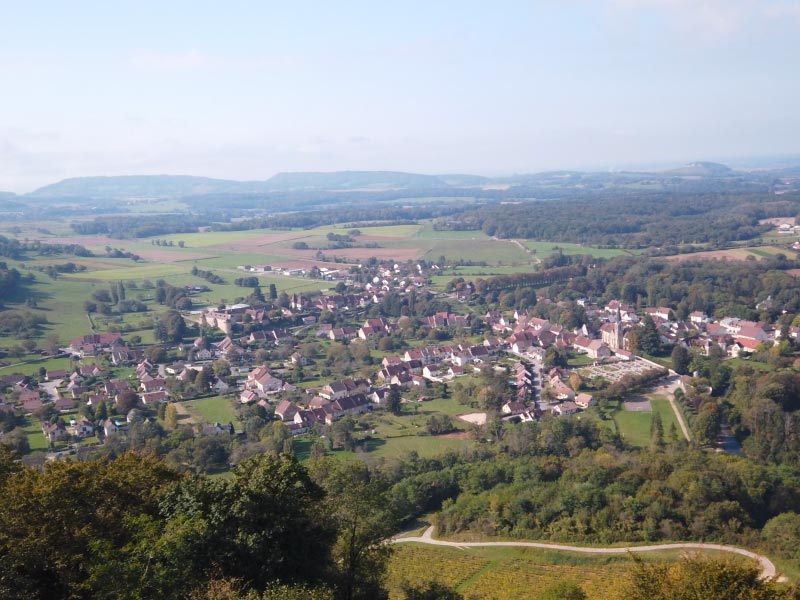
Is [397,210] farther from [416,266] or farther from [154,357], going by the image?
[154,357]

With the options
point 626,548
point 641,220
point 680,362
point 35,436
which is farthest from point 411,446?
point 641,220

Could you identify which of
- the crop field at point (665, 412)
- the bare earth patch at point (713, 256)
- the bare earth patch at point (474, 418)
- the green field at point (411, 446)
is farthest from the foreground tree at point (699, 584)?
the bare earth patch at point (713, 256)

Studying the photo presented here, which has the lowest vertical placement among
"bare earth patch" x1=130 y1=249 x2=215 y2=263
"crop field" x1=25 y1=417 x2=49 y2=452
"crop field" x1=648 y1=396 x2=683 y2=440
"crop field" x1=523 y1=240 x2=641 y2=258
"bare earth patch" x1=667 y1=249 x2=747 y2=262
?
"crop field" x1=648 y1=396 x2=683 y2=440

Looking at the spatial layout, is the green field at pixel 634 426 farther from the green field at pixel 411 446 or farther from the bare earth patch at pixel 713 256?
the bare earth patch at pixel 713 256

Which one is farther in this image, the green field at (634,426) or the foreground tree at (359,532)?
the green field at (634,426)

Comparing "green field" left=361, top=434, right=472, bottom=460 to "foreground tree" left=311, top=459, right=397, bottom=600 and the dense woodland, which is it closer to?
"foreground tree" left=311, top=459, right=397, bottom=600

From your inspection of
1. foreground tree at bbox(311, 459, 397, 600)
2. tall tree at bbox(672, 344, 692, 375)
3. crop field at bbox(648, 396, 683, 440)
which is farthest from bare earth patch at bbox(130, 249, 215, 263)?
foreground tree at bbox(311, 459, 397, 600)
